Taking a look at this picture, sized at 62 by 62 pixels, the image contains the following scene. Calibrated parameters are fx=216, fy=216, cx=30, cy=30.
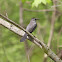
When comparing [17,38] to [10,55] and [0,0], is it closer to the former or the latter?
[10,55]

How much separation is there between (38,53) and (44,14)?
157 cm

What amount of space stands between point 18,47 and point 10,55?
53 centimetres

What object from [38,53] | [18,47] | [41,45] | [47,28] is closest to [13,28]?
[41,45]

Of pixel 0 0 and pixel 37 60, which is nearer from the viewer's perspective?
pixel 0 0

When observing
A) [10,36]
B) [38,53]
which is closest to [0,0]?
[10,36]

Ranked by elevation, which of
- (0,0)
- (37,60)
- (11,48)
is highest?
(0,0)

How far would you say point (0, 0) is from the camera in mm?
6902

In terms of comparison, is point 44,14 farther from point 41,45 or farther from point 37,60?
point 41,45

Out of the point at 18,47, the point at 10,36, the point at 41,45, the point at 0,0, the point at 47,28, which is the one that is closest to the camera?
the point at 41,45

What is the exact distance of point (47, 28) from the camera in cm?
949

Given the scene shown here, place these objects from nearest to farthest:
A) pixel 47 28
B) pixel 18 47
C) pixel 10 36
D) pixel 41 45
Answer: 1. pixel 41 45
2. pixel 10 36
3. pixel 18 47
4. pixel 47 28

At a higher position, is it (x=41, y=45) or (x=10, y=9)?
(x=41, y=45)

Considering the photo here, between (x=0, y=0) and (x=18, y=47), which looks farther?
(x=18, y=47)

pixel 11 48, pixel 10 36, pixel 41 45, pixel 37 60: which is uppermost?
pixel 41 45
